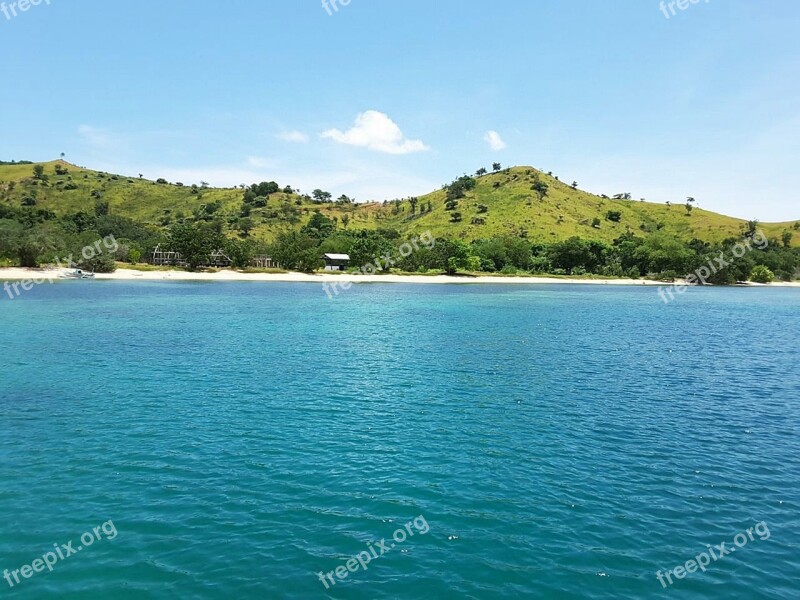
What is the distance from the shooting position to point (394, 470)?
2122cm

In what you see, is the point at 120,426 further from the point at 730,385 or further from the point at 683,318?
the point at 683,318

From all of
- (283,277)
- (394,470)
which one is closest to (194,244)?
(283,277)

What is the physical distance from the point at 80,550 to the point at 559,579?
13757 millimetres

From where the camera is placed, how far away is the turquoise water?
572 inches

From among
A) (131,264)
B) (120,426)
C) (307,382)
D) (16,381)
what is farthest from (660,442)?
(131,264)

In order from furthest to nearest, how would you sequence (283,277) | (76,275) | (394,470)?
(283,277), (76,275), (394,470)

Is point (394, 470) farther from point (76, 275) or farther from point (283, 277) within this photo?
point (76, 275)

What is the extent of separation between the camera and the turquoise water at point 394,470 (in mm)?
14531

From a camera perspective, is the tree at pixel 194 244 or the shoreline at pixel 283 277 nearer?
the shoreline at pixel 283 277

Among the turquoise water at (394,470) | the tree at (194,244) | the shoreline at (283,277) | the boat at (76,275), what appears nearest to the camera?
the turquoise water at (394,470)

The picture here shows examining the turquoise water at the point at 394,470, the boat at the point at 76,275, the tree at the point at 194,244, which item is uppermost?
the tree at the point at 194,244

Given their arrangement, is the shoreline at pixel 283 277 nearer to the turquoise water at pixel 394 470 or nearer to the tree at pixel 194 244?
the tree at pixel 194 244

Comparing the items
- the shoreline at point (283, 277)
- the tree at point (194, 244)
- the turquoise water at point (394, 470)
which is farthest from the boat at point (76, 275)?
the turquoise water at point (394, 470)

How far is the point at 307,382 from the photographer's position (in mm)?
35969
